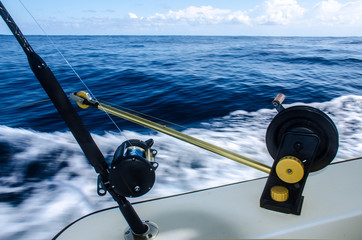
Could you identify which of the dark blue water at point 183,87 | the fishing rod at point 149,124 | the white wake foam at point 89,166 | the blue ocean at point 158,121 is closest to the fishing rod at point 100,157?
the fishing rod at point 149,124

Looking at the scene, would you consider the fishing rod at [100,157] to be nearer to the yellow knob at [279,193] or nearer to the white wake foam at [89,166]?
Result: the yellow knob at [279,193]

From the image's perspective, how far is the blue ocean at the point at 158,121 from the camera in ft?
6.81

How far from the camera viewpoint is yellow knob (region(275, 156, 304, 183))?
3.18 ft

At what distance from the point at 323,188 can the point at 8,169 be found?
2705 mm

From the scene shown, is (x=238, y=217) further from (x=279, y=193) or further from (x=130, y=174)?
(x=130, y=174)

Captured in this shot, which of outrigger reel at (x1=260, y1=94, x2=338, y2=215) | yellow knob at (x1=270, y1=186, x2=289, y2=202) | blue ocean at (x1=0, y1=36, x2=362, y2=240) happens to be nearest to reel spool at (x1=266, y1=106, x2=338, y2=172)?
outrigger reel at (x1=260, y1=94, x2=338, y2=215)

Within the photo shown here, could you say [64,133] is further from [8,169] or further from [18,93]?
[18,93]

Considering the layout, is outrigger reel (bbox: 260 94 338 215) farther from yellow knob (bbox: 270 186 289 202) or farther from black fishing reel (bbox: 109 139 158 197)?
Answer: black fishing reel (bbox: 109 139 158 197)

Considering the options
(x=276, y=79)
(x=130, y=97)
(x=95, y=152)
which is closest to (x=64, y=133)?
(x=130, y=97)

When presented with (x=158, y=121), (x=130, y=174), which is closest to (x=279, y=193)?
(x=130, y=174)

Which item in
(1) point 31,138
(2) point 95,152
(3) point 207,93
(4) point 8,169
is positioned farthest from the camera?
(3) point 207,93

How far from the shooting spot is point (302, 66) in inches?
346

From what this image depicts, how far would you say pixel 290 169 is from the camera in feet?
3.23

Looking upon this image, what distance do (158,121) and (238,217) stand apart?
3060 millimetres
